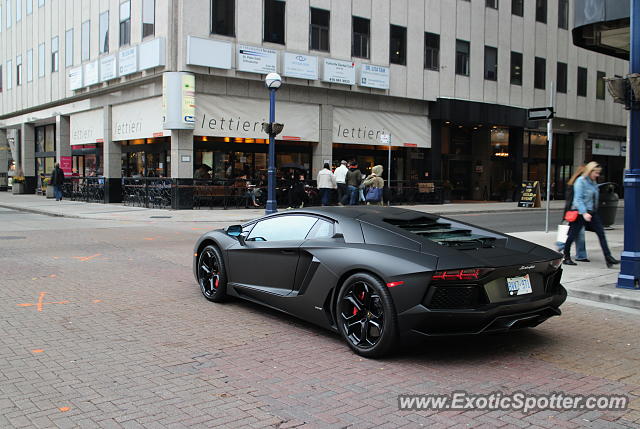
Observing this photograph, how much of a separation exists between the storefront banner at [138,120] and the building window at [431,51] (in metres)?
Answer: 13.6

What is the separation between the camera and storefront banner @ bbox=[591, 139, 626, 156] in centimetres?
3993

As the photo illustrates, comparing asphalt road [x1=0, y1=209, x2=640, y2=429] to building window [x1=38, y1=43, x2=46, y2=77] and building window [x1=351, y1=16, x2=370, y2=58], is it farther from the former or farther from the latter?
building window [x1=38, y1=43, x2=46, y2=77]

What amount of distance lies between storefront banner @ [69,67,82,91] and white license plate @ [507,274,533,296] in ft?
95.3

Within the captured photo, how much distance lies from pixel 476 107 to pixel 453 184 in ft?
16.8

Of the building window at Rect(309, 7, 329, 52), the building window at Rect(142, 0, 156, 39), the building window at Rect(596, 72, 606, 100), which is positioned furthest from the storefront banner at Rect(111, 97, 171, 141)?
the building window at Rect(596, 72, 606, 100)

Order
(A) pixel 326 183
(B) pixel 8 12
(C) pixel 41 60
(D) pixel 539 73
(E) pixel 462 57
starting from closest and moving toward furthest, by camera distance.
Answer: (A) pixel 326 183 → (E) pixel 462 57 → (D) pixel 539 73 → (C) pixel 41 60 → (B) pixel 8 12

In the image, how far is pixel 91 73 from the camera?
28.7m

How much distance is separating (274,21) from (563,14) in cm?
2082

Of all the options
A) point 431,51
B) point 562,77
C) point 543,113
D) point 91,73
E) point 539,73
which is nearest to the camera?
point 543,113

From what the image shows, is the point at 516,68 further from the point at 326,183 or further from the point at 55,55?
the point at 55,55

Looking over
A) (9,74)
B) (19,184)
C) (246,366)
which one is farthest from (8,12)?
(246,366)

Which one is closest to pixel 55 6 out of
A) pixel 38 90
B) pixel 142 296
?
pixel 38 90

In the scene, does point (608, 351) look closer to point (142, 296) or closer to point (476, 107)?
point (142, 296)

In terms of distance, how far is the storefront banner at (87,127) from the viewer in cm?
3038
